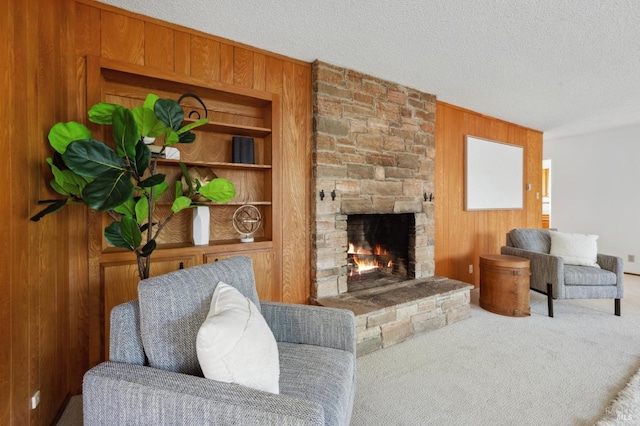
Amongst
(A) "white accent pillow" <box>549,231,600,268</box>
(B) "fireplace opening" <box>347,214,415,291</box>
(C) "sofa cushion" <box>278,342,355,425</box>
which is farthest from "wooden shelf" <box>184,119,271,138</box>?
(A) "white accent pillow" <box>549,231,600,268</box>

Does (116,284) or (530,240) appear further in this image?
(530,240)

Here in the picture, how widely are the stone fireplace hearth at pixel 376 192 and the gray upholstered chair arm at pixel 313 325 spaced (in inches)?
32.5

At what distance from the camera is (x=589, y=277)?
121 inches

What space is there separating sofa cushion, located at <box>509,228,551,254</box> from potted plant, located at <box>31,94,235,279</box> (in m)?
3.50

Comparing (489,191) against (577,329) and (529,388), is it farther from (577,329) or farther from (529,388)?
(529,388)

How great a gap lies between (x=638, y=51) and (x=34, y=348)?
A: 4408 mm

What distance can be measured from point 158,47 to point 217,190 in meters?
1.17

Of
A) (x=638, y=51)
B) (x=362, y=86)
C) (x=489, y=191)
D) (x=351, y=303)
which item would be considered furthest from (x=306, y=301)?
(x=638, y=51)

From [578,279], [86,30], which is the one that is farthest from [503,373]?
[86,30]

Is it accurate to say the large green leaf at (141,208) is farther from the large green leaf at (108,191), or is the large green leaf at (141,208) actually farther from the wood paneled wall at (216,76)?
the wood paneled wall at (216,76)

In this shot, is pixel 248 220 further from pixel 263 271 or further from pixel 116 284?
pixel 116 284

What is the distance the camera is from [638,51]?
2387 mm

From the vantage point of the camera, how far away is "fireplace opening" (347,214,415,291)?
327 centimetres

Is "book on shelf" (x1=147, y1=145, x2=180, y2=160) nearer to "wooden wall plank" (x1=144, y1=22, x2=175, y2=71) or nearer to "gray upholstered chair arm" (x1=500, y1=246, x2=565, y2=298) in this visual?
"wooden wall plank" (x1=144, y1=22, x2=175, y2=71)
